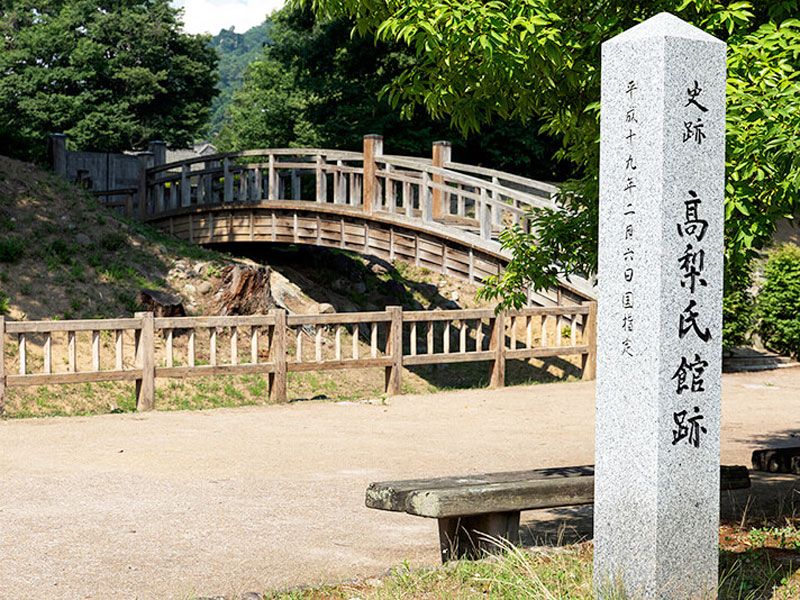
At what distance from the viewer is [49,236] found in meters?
20.8

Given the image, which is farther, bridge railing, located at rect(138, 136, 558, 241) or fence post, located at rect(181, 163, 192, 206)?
fence post, located at rect(181, 163, 192, 206)

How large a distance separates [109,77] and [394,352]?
34.3 meters

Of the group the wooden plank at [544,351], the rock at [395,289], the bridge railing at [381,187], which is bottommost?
the wooden plank at [544,351]

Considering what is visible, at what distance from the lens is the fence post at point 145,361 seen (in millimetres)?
12516

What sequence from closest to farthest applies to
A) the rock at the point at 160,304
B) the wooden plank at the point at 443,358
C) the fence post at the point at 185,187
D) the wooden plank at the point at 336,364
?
the wooden plank at the point at 336,364, the wooden plank at the point at 443,358, the rock at the point at 160,304, the fence post at the point at 185,187

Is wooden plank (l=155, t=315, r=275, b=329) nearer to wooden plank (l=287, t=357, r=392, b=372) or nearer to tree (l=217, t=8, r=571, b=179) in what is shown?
wooden plank (l=287, t=357, r=392, b=372)

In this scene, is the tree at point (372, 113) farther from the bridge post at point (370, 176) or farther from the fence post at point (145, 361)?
the fence post at point (145, 361)

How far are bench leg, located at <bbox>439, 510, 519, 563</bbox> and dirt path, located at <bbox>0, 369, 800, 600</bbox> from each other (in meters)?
0.33

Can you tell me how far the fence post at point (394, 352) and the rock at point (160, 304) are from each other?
6195 millimetres

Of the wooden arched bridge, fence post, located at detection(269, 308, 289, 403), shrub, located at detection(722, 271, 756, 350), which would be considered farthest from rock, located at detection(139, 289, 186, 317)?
shrub, located at detection(722, 271, 756, 350)

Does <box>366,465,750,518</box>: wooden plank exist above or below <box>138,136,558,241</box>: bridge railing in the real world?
below

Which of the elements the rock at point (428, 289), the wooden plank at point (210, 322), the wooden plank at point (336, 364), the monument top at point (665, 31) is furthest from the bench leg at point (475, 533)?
the rock at point (428, 289)

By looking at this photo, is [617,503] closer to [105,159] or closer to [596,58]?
[596,58]

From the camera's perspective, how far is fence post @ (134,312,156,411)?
1252 centimetres
